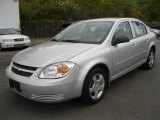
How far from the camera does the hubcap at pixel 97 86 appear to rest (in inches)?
169

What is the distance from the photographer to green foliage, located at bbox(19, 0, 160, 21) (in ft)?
78.2

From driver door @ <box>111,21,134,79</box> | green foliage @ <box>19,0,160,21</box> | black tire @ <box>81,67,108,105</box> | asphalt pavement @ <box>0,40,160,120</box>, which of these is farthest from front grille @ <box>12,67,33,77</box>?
green foliage @ <box>19,0,160,21</box>

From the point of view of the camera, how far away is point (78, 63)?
396 cm

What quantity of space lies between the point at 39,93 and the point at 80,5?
2516cm

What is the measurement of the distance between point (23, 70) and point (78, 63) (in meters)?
0.95

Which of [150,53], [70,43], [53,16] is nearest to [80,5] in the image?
[53,16]

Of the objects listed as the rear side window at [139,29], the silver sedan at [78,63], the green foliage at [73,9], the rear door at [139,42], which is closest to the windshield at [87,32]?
the silver sedan at [78,63]

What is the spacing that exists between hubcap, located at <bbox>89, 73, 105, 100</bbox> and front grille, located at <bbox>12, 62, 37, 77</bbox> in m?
1.09

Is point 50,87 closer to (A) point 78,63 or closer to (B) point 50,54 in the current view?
(A) point 78,63

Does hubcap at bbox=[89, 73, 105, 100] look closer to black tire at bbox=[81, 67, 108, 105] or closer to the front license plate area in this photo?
black tire at bbox=[81, 67, 108, 105]

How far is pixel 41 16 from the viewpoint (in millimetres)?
23828

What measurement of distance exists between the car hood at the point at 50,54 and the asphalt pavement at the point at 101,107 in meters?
0.84

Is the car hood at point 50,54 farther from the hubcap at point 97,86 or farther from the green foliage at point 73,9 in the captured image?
the green foliage at point 73,9

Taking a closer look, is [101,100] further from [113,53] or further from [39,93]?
[39,93]
